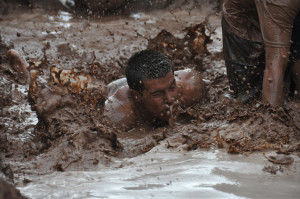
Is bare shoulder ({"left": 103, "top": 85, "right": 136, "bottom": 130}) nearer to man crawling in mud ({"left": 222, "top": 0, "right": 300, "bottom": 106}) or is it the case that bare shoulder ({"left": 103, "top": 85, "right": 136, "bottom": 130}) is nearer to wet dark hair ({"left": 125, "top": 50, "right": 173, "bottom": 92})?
wet dark hair ({"left": 125, "top": 50, "right": 173, "bottom": 92})

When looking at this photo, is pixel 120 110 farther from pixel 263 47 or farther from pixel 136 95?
pixel 263 47

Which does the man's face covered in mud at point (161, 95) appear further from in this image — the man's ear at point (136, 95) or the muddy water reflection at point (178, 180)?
the muddy water reflection at point (178, 180)

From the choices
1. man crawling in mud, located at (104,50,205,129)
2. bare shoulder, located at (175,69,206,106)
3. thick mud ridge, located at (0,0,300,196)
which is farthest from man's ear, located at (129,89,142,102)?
bare shoulder, located at (175,69,206,106)

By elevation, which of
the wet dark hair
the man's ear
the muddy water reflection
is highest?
the wet dark hair

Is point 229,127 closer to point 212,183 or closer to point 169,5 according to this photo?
point 212,183

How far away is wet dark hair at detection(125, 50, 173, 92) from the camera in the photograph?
482 cm

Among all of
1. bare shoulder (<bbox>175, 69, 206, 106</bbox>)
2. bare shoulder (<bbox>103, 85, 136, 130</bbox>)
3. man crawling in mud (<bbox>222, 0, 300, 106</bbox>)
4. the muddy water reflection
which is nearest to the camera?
the muddy water reflection

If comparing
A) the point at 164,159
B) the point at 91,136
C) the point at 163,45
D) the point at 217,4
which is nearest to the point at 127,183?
the point at 164,159

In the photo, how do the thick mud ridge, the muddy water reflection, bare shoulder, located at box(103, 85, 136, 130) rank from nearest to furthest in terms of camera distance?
the muddy water reflection
the thick mud ridge
bare shoulder, located at box(103, 85, 136, 130)

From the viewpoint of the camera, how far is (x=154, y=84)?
4.78 meters

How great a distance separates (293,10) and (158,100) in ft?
5.25

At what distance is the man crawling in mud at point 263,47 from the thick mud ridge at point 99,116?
0.21 m

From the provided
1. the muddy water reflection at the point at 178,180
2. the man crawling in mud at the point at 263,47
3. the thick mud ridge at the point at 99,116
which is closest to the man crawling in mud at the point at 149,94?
the thick mud ridge at the point at 99,116

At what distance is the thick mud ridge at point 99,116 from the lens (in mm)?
3744
